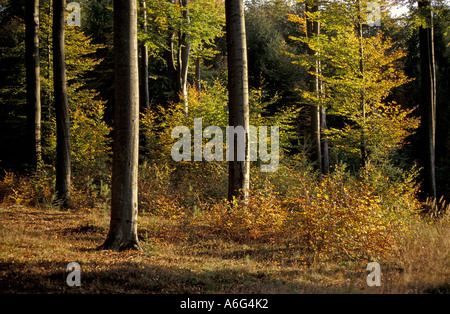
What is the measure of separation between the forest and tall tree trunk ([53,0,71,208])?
0.04 metres

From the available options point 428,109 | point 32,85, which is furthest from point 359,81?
point 32,85

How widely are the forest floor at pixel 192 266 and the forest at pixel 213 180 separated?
3cm

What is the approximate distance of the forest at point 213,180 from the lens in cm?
566

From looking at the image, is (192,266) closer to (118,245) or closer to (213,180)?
(118,245)

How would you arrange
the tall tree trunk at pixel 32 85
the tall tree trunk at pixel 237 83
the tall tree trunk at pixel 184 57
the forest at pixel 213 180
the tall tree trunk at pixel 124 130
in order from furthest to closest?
the tall tree trunk at pixel 184 57 < the tall tree trunk at pixel 32 85 < the tall tree trunk at pixel 237 83 < the tall tree trunk at pixel 124 130 < the forest at pixel 213 180

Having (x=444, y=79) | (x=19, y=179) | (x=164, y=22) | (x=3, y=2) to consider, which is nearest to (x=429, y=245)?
(x=19, y=179)

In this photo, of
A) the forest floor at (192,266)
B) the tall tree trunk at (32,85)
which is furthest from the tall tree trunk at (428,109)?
the tall tree trunk at (32,85)

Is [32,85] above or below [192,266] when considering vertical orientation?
above

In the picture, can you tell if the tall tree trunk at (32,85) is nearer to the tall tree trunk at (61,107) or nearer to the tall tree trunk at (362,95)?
the tall tree trunk at (61,107)

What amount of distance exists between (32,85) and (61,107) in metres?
3.25

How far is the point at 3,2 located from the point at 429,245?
2769 cm

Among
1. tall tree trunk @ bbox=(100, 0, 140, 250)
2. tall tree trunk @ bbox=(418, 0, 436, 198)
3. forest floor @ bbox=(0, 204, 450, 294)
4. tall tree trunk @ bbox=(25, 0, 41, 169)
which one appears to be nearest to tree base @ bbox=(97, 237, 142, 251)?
tall tree trunk @ bbox=(100, 0, 140, 250)

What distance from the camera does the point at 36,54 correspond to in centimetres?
1369

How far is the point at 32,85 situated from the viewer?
534 inches
